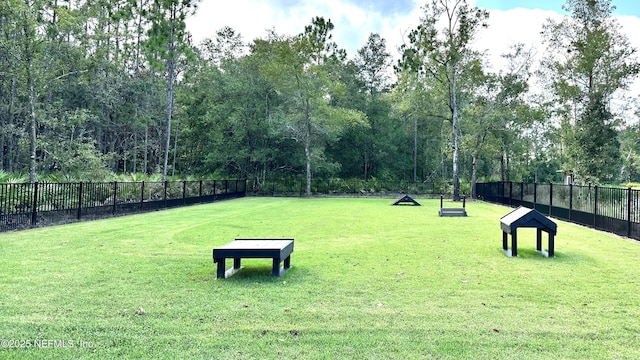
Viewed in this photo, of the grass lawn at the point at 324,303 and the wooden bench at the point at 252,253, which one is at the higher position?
the wooden bench at the point at 252,253

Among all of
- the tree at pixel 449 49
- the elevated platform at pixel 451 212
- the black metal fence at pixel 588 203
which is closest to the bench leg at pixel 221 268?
the black metal fence at pixel 588 203

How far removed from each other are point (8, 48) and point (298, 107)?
17418 millimetres

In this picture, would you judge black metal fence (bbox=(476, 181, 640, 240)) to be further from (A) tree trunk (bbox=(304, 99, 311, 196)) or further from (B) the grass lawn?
(A) tree trunk (bbox=(304, 99, 311, 196))

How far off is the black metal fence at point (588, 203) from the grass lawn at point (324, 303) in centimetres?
247

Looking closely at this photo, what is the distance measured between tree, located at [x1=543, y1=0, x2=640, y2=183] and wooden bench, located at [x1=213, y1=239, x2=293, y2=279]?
2453 centimetres

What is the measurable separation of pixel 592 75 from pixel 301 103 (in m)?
18.3

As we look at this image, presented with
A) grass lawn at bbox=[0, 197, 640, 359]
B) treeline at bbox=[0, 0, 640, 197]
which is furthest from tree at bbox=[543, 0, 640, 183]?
grass lawn at bbox=[0, 197, 640, 359]

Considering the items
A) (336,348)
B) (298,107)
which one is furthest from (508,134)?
(336,348)

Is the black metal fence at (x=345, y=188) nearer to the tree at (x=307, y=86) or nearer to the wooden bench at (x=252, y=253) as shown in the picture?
the tree at (x=307, y=86)

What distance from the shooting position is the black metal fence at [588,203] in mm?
9609

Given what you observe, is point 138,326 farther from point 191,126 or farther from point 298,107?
point 191,126

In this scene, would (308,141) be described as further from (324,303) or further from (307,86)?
(324,303)

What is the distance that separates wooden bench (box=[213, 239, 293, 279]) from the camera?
492cm

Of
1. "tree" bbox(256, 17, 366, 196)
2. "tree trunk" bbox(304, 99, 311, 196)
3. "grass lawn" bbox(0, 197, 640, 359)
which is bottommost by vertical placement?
"grass lawn" bbox(0, 197, 640, 359)
